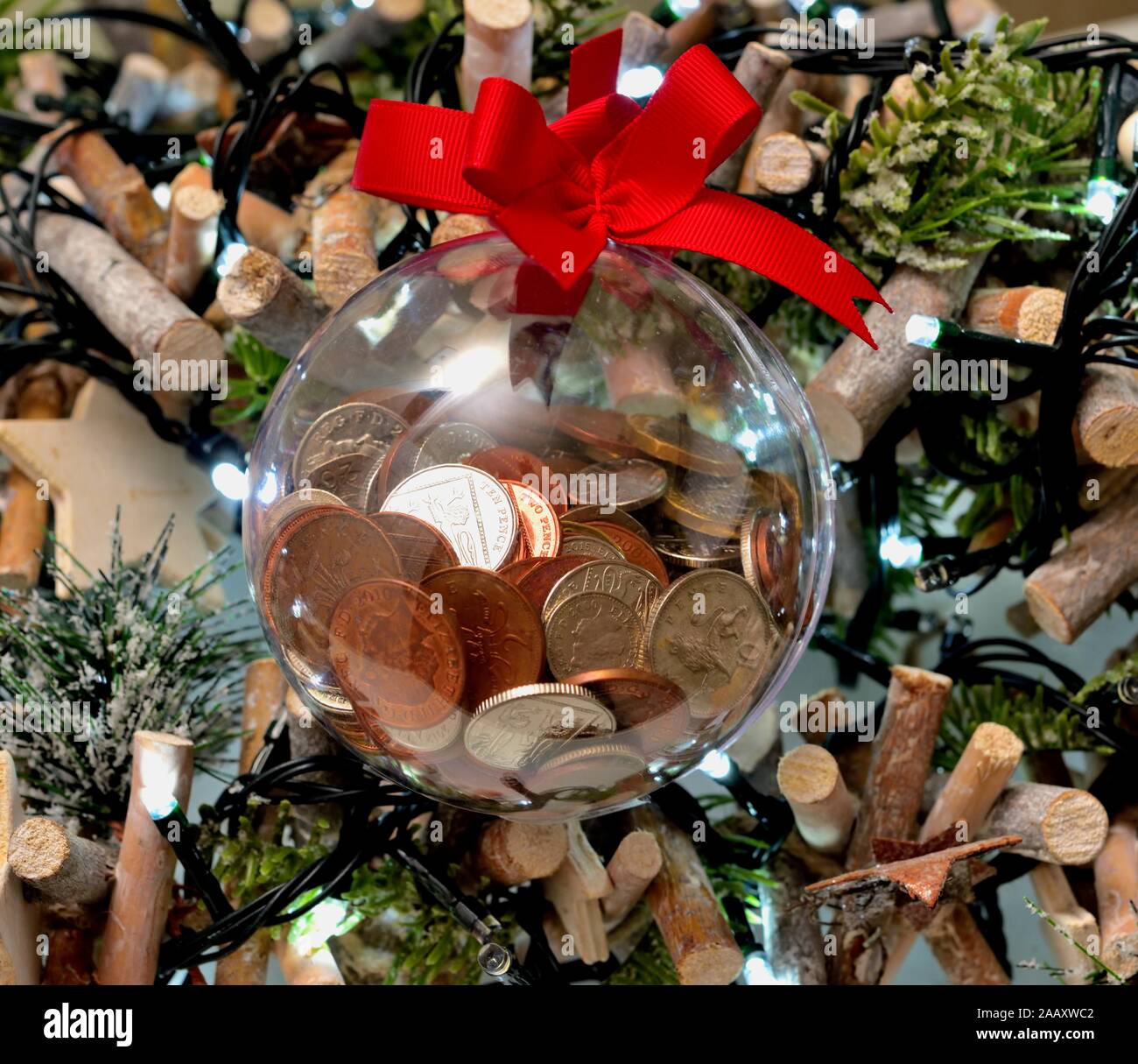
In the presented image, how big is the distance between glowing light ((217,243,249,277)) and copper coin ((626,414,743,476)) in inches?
11.5

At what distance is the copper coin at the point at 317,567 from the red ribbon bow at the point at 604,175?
160 millimetres

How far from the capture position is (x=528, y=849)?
73cm

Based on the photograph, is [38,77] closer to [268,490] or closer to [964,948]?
[268,490]

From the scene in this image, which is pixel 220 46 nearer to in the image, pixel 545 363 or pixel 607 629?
pixel 545 363

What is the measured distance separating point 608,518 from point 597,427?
54mm

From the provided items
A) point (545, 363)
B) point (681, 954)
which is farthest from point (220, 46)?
point (681, 954)

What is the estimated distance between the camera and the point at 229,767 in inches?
40.5

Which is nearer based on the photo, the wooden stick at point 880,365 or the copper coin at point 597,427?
the copper coin at point 597,427

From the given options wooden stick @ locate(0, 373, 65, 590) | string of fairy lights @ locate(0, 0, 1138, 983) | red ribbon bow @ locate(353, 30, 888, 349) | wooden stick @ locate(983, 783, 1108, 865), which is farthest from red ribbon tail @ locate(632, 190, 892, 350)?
wooden stick @ locate(0, 373, 65, 590)

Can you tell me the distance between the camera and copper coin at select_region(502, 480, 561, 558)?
0.58m

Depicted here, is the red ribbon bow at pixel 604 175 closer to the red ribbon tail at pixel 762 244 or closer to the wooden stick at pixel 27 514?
the red ribbon tail at pixel 762 244

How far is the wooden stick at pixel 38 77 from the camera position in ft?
4.12

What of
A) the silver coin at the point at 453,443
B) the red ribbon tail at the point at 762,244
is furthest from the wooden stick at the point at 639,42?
the silver coin at the point at 453,443

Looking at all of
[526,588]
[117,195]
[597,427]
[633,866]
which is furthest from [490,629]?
[117,195]
